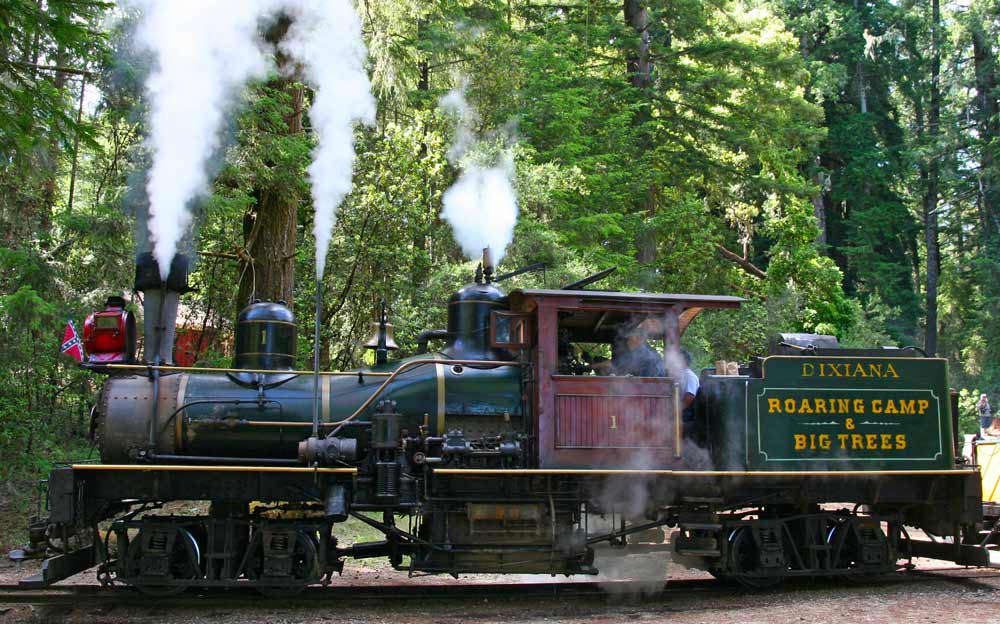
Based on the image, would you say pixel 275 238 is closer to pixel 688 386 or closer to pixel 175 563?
pixel 175 563

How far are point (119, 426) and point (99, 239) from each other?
4291mm

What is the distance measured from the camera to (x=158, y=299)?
25.6ft

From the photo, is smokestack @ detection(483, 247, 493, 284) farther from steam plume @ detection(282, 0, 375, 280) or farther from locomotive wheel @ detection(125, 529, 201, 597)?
locomotive wheel @ detection(125, 529, 201, 597)

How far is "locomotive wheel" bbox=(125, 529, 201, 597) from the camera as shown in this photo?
7430mm

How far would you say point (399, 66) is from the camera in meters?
14.1

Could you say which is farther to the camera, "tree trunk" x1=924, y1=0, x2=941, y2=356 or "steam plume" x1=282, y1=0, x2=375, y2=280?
"tree trunk" x1=924, y1=0, x2=941, y2=356

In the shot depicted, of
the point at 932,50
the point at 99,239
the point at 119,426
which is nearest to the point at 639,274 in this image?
the point at 99,239

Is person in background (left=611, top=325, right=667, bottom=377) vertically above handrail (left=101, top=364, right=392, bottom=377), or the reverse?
person in background (left=611, top=325, right=667, bottom=377)

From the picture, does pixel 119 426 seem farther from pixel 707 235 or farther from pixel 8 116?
pixel 707 235

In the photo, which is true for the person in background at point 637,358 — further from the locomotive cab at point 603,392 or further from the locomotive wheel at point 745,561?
the locomotive wheel at point 745,561

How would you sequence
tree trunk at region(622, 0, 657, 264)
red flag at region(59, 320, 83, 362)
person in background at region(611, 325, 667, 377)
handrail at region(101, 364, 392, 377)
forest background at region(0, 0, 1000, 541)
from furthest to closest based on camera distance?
tree trunk at region(622, 0, 657, 264)
forest background at region(0, 0, 1000, 541)
red flag at region(59, 320, 83, 362)
person in background at region(611, 325, 667, 377)
handrail at region(101, 364, 392, 377)

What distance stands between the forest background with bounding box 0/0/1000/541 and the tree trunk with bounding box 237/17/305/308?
42 millimetres

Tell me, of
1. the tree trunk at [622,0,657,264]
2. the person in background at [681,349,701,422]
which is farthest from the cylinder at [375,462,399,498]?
the tree trunk at [622,0,657,264]

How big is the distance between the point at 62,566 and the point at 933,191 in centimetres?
3888
